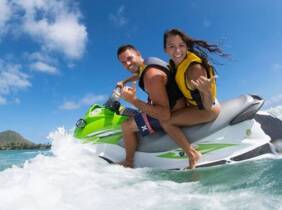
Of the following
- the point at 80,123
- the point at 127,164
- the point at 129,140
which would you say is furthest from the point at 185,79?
the point at 80,123

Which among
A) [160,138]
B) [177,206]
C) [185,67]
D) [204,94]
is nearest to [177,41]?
[185,67]

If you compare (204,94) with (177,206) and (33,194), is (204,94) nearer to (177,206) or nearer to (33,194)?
(177,206)

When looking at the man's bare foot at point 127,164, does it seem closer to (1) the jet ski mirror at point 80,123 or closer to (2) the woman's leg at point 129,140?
(2) the woman's leg at point 129,140

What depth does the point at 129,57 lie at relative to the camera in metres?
5.10

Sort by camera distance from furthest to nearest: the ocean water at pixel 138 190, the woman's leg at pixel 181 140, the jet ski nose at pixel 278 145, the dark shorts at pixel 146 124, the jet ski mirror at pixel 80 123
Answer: the jet ski mirror at pixel 80 123 < the jet ski nose at pixel 278 145 < the dark shorts at pixel 146 124 < the woman's leg at pixel 181 140 < the ocean water at pixel 138 190

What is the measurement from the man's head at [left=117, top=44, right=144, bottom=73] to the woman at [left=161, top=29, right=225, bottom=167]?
0.50 metres

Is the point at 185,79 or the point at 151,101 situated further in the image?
the point at 151,101

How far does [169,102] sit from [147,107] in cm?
33

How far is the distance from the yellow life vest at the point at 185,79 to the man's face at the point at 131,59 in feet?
2.34

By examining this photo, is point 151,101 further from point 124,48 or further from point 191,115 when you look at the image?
point 124,48

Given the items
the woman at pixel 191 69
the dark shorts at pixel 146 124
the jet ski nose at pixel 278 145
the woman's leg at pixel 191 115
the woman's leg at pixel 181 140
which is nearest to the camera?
the woman at pixel 191 69

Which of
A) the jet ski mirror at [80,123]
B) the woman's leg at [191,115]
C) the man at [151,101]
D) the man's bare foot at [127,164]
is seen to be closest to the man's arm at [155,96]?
the man at [151,101]

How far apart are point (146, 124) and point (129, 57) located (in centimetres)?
94

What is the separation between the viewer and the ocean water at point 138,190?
2.64 meters
